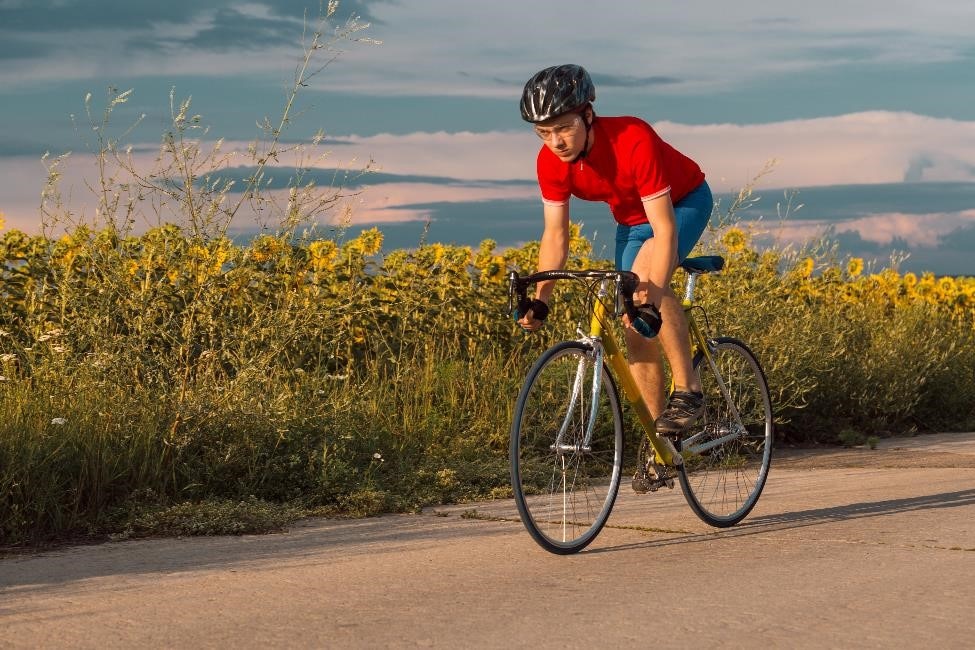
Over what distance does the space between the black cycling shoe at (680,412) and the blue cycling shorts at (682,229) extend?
649 mm

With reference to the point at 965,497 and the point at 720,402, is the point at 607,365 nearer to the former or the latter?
the point at 720,402

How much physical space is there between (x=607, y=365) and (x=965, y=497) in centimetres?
270

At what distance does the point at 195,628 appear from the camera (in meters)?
4.56

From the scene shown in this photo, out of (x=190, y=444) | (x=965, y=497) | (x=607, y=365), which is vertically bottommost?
(x=965, y=497)

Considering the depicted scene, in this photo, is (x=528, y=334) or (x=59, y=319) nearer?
(x=59, y=319)

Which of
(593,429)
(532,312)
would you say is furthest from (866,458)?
(532,312)

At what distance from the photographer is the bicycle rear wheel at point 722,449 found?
6.65m

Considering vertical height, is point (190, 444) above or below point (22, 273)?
below

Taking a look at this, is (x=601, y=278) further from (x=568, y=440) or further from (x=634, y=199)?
(x=568, y=440)

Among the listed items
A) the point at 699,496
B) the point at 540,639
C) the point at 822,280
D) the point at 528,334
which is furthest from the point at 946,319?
the point at 540,639

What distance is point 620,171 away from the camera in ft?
19.5

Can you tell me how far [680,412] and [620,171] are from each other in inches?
45.6

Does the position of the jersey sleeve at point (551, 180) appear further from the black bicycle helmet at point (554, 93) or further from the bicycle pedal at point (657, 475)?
the bicycle pedal at point (657, 475)

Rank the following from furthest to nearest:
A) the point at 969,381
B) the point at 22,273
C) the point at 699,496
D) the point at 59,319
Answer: the point at 969,381
the point at 22,273
the point at 59,319
the point at 699,496
